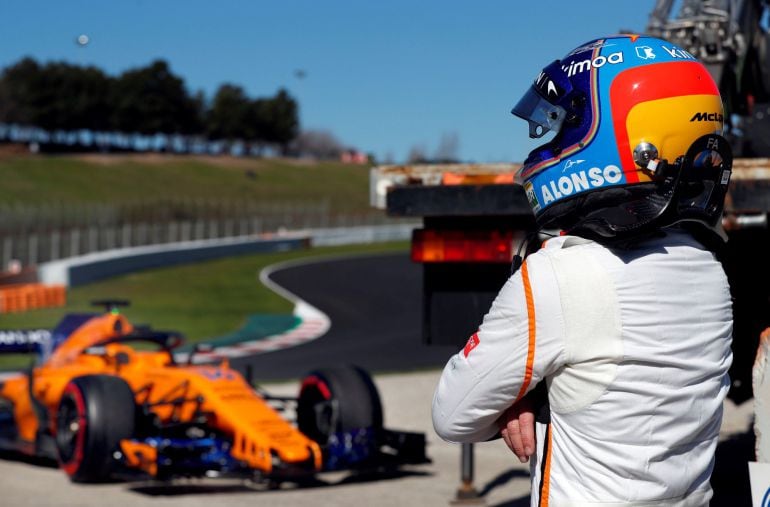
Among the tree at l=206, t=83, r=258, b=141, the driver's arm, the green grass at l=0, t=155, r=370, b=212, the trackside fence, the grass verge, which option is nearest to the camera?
the driver's arm

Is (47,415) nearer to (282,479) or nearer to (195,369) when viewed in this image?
(195,369)

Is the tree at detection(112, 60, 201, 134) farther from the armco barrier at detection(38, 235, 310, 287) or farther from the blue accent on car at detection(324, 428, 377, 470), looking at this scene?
the blue accent on car at detection(324, 428, 377, 470)

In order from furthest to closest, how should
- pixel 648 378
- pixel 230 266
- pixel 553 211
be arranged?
pixel 230 266 → pixel 553 211 → pixel 648 378

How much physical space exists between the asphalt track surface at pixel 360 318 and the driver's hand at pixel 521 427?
16.3 ft

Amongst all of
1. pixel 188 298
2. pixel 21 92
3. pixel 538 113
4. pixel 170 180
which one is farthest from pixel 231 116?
pixel 538 113

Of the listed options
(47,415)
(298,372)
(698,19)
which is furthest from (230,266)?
(698,19)

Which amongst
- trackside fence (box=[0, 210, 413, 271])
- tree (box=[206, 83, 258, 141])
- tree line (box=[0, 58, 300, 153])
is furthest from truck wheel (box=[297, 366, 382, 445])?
tree (box=[206, 83, 258, 141])

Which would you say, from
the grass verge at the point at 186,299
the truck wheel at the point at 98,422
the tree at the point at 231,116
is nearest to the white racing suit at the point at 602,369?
the truck wheel at the point at 98,422

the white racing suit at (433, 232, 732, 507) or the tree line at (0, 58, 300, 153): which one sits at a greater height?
the tree line at (0, 58, 300, 153)

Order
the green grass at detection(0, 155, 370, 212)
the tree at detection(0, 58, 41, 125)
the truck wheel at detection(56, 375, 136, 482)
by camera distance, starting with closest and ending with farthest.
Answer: the truck wheel at detection(56, 375, 136, 482), the green grass at detection(0, 155, 370, 212), the tree at detection(0, 58, 41, 125)

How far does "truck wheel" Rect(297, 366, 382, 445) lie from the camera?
7.81 meters

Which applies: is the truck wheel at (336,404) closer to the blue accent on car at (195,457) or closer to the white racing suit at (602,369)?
the blue accent on car at (195,457)

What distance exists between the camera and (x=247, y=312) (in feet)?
74.1

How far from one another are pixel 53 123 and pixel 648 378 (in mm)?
80657
